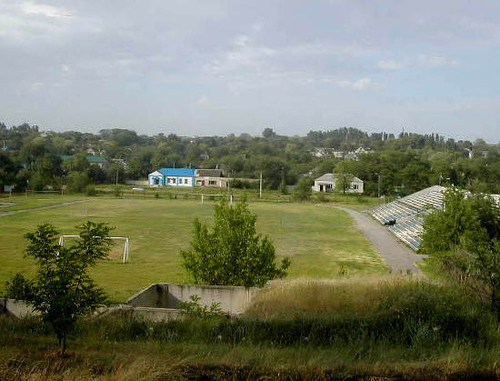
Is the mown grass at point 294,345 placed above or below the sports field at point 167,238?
above

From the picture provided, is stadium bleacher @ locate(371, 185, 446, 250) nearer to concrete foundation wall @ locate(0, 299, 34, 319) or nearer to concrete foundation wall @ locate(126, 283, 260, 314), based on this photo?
concrete foundation wall @ locate(126, 283, 260, 314)

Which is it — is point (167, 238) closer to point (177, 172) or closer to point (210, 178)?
point (210, 178)

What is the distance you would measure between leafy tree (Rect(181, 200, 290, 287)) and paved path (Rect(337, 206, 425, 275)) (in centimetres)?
741

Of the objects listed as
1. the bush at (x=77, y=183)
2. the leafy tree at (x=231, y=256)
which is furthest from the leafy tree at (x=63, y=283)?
the bush at (x=77, y=183)

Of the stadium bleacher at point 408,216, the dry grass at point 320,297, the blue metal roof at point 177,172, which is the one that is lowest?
the stadium bleacher at point 408,216

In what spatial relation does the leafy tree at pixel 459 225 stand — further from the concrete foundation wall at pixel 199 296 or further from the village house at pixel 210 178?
the village house at pixel 210 178

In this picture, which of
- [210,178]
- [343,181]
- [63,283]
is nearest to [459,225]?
[63,283]

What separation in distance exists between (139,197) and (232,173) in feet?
128

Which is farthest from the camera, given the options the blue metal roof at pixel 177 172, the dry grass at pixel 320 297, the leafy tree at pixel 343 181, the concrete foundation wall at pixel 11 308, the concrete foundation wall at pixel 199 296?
the blue metal roof at pixel 177 172

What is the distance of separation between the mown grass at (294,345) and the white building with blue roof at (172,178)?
326 feet

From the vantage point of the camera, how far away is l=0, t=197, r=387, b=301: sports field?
23062 millimetres

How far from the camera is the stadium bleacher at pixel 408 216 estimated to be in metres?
34.4

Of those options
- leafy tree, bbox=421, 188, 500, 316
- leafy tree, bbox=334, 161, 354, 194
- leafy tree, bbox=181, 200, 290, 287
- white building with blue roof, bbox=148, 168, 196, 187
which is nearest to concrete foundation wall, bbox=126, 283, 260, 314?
leafy tree, bbox=181, 200, 290, 287

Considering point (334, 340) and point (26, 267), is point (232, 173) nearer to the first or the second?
point (26, 267)
